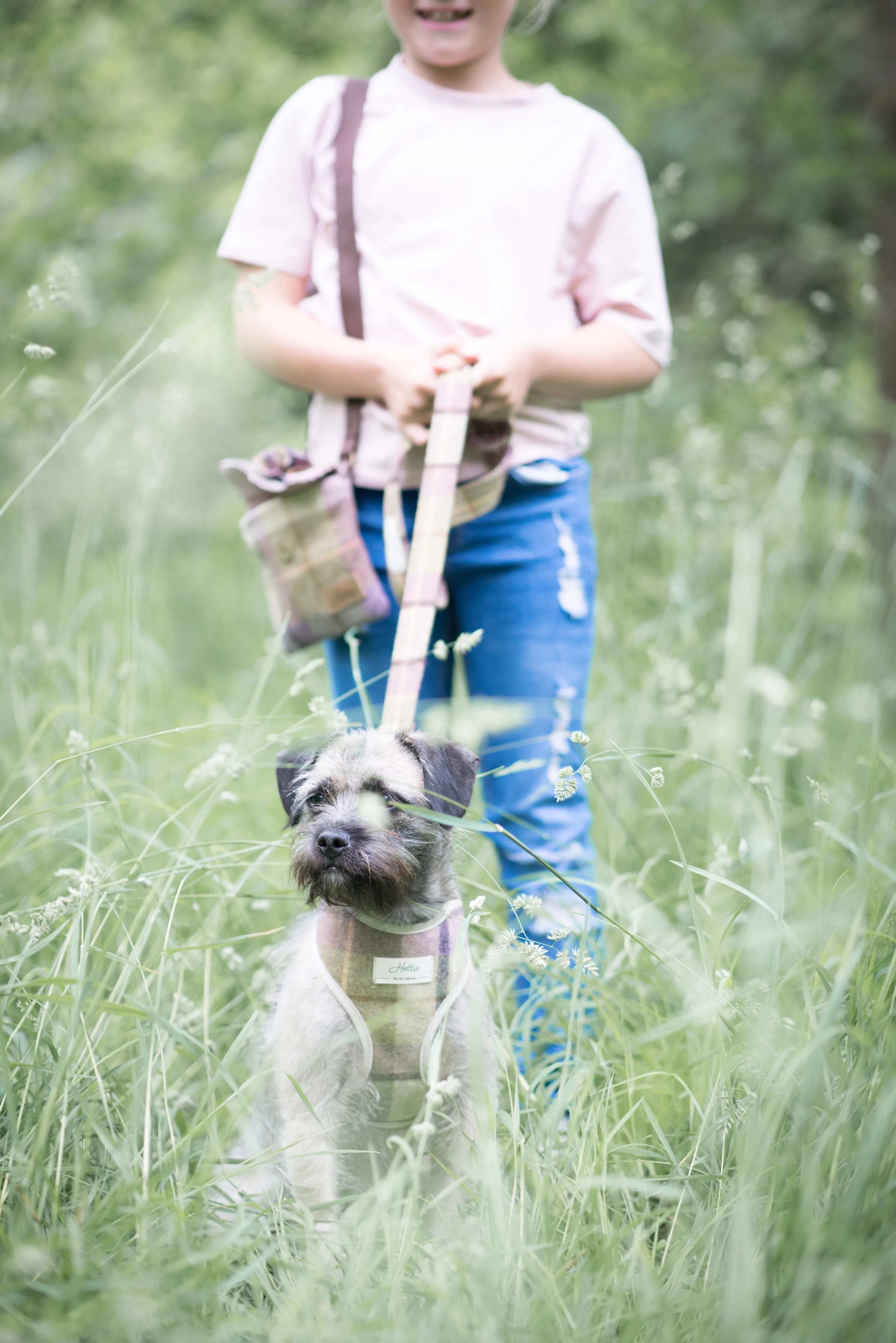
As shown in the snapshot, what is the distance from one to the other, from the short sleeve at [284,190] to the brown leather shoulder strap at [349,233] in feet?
0.21

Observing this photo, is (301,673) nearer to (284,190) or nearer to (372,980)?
(372,980)

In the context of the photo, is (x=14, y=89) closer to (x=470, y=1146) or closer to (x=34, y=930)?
(x=34, y=930)

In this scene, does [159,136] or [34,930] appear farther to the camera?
[159,136]

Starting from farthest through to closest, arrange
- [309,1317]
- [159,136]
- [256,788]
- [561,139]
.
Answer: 1. [159,136]
2. [256,788]
3. [561,139]
4. [309,1317]

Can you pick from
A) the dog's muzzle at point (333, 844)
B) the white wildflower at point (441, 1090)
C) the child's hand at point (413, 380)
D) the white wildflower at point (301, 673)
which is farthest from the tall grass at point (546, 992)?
the child's hand at point (413, 380)

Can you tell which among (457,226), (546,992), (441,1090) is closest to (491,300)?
(457,226)

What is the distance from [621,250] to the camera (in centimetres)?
269

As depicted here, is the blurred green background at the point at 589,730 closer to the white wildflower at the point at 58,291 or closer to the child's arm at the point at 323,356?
the white wildflower at the point at 58,291

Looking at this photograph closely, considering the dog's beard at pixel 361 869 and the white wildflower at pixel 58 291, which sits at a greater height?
the white wildflower at pixel 58 291

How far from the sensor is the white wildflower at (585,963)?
202cm

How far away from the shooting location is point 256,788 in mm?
3881

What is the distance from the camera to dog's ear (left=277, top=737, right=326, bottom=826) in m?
2.30

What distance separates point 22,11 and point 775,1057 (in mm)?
5930

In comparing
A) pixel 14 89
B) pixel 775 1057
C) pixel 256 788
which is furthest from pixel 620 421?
pixel 775 1057
